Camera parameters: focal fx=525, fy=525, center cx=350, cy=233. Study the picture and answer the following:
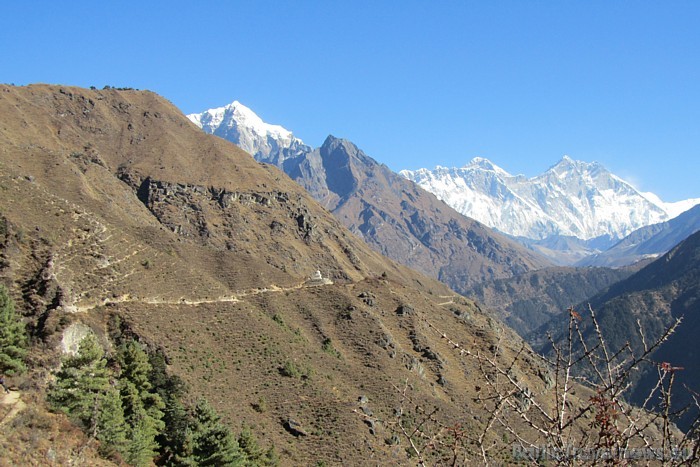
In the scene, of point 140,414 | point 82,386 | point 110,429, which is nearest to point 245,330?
point 140,414

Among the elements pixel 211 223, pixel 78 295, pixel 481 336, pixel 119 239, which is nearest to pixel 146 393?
pixel 78 295

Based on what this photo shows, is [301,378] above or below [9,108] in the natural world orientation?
below

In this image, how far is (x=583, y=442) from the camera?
6707mm

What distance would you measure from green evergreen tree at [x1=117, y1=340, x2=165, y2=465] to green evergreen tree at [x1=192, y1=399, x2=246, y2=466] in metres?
2.77

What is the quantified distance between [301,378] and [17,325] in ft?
95.6

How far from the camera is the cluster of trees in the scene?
97.4ft

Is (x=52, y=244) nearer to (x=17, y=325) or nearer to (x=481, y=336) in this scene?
(x=17, y=325)

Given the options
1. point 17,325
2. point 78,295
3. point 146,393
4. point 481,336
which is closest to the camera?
point 17,325

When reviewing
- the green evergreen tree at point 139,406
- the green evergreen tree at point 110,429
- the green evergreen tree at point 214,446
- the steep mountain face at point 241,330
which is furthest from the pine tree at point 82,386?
the green evergreen tree at point 214,446

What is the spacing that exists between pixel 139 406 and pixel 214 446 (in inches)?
242

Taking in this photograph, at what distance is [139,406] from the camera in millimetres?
36812

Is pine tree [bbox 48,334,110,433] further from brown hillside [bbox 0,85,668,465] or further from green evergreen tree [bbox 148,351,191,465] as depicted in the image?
green evergreen tree [bbox 148,351,191,465]

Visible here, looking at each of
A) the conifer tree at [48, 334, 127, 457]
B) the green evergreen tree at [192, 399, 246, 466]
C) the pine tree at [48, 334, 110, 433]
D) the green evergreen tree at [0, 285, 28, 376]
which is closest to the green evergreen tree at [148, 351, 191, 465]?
the green evergreen tree at [192, 399, 246, 466]

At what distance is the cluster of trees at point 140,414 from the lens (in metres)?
29.7
